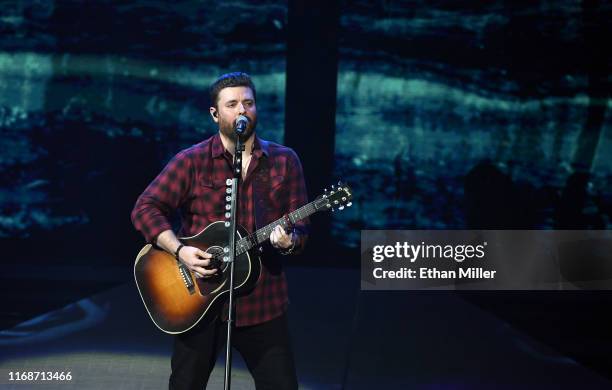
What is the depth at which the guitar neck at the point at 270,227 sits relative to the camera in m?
3.13

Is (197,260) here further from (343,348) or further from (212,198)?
(343,348)

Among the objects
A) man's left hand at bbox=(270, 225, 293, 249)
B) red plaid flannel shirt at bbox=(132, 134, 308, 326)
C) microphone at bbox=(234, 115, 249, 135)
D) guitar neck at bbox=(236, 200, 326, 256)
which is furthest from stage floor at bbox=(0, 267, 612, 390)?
microphone at bbox=(234, 115, 249, 135)

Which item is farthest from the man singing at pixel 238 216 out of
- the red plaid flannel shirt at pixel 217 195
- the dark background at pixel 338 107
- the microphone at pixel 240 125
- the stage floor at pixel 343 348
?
the dark background at pixel 338 107

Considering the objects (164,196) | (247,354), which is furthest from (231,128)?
(247,354)

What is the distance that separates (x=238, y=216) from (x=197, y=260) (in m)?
0.27

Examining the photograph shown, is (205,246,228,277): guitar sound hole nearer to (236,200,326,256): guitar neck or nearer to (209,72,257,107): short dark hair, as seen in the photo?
(236,200,326,256): guitar neck

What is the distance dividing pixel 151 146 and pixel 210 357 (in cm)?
501

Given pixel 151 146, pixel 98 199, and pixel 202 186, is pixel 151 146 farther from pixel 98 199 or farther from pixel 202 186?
pixel 202 186

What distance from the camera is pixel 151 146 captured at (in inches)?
309

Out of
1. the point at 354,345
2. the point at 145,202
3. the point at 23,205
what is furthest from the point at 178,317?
the point at 23,205

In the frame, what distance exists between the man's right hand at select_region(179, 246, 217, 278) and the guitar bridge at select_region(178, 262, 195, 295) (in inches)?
5.2

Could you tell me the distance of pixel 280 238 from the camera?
9.70 feet

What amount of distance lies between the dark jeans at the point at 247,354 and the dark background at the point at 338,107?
462 centimetres

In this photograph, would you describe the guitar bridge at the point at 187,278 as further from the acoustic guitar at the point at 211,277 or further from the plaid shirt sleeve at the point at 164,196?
the plaid shirt sleeve at the point at 164,196
